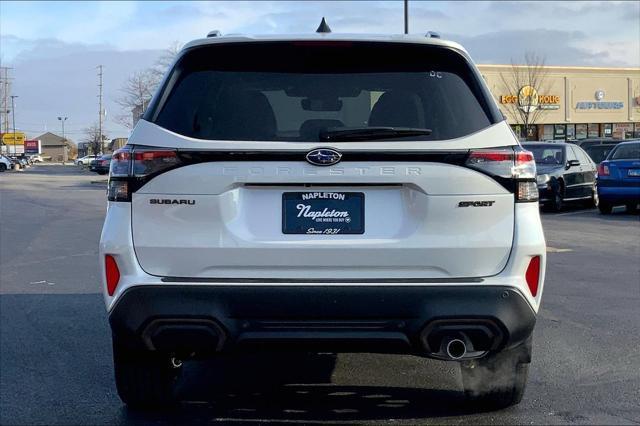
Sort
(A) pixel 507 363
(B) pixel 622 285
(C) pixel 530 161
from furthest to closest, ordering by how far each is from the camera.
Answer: (B) pixel 622 285 < (A) pixel 507 363 < (C) pixel 530 161

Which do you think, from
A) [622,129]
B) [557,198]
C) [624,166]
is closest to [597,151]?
[557,198]

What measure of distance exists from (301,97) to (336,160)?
1.59 feet

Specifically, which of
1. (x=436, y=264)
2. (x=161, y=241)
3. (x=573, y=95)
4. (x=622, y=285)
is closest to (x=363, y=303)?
(x=436, y=264)

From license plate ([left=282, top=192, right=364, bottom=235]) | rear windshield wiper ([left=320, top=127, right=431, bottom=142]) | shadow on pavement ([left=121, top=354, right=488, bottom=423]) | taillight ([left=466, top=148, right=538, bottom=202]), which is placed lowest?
shadow on pavement ([left=121, top=354, right=488, bottom=423])

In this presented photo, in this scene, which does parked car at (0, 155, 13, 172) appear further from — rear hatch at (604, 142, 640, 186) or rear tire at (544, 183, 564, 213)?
rear hatch at (604, 142, 640, 186)

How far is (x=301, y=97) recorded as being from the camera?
4.09m

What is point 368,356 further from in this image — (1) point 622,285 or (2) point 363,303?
(1) point 622,285

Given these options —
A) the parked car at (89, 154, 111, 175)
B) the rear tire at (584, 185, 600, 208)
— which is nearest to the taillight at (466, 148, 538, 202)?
the rear tire at (584, 185, 600, 208)

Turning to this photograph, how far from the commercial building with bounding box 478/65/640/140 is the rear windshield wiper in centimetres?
4773

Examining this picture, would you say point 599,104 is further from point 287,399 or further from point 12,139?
point 12,139

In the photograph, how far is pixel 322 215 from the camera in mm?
3809

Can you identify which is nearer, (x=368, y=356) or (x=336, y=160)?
(x=336, y=160)

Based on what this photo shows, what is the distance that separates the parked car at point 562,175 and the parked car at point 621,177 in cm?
113

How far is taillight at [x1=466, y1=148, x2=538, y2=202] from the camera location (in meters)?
3.85
